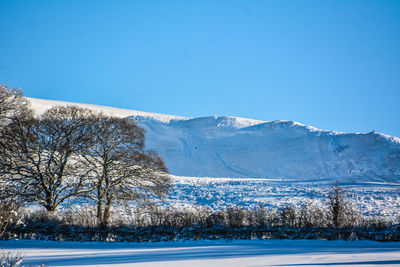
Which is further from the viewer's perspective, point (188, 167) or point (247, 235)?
point (188, 167)

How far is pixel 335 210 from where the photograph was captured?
14.9m

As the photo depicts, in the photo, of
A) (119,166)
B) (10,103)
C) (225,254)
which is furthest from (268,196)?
(225,254)

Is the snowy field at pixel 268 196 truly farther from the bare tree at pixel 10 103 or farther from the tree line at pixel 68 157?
the bare tree at pixel 10 103

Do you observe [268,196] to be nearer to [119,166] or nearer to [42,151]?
[119,166]

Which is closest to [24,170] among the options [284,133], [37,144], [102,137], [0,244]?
[37,144]

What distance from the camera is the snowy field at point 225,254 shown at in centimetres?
754

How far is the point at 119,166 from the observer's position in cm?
1872

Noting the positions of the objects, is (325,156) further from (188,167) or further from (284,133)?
(188,167)

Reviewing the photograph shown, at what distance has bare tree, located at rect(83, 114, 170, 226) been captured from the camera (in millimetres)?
18297

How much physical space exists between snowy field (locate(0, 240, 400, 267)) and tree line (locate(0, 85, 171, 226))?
5.84m

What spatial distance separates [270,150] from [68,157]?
71.1m

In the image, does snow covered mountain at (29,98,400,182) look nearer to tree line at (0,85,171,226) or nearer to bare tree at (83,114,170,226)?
bare tree at (83,114,170,226)

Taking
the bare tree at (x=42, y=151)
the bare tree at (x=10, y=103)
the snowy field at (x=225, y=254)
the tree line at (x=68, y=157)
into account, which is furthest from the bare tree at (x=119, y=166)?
the snowy field at (x=225, y=254)

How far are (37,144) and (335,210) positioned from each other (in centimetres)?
1485
